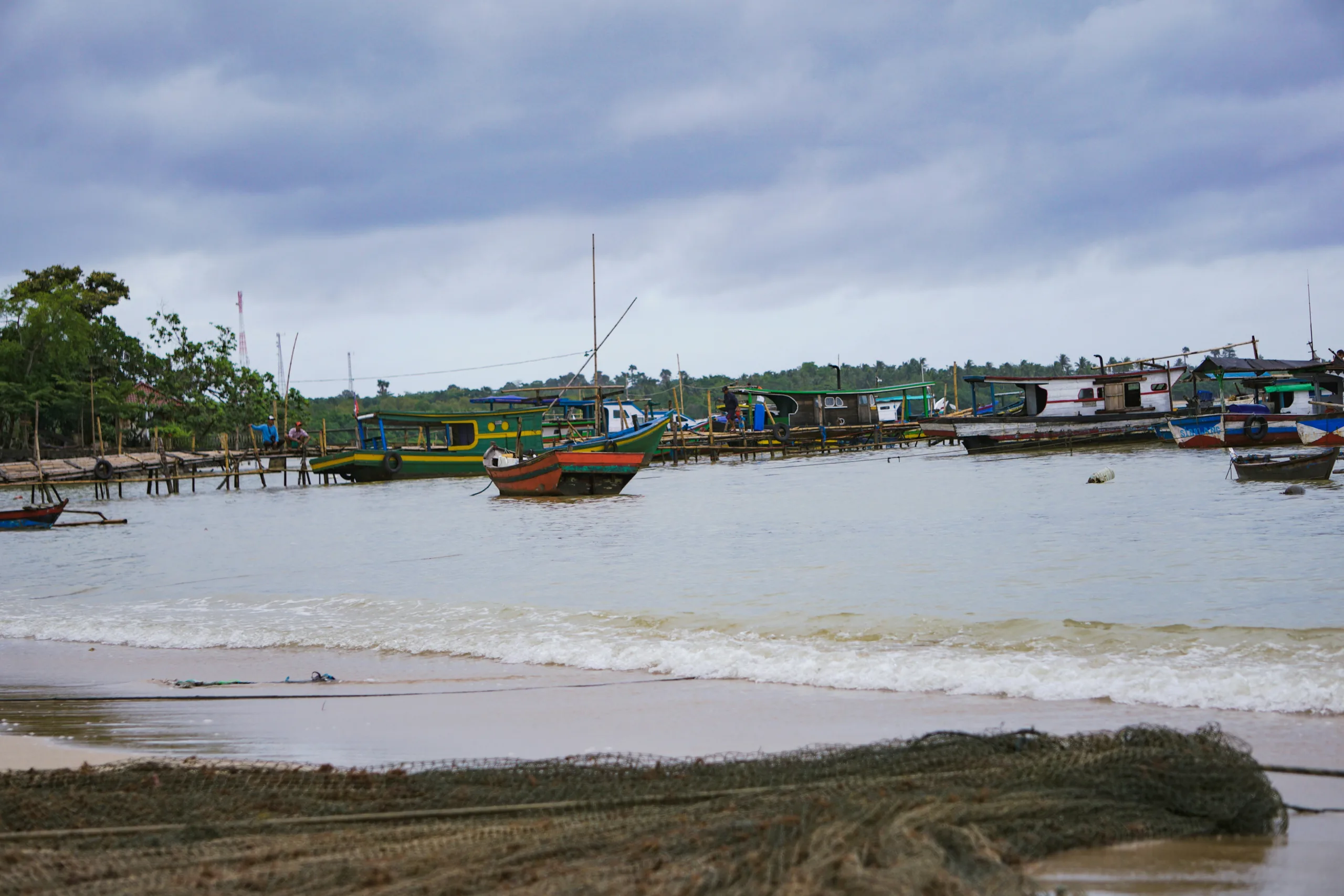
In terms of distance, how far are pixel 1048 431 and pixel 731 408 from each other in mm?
14437

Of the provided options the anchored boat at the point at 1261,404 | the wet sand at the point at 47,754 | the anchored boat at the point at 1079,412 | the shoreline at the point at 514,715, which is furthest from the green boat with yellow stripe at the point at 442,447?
the wet sand at the point at 47,754

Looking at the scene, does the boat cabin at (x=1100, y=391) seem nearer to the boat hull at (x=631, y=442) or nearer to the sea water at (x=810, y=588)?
the boat hull at (x=631, y=442)

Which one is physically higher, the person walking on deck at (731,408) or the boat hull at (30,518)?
the person walking on deck at (731,408)

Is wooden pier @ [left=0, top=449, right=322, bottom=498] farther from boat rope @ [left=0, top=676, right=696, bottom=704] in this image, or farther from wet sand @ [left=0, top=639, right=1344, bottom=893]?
wet sand @ [left=0, top=639, right=1344, bottom=893]

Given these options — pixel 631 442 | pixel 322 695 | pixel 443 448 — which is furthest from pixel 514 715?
pixel 443 448

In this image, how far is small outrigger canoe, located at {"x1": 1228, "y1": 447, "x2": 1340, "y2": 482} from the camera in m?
19.1

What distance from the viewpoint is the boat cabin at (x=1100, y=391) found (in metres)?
36.7

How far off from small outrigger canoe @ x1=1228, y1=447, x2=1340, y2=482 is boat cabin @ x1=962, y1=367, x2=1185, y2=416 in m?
16.0

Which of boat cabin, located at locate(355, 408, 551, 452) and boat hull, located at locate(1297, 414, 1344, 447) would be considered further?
boat cabin, located at locate(355, 408, 551, 452)

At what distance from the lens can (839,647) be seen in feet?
23.9

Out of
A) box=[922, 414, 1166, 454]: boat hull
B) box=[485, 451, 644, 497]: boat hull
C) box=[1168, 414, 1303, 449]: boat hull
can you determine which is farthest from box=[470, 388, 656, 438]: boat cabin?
box=[1168, 414, 1303, 449]: boat hull

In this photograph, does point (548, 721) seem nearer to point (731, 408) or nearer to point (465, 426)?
point (465, 426)

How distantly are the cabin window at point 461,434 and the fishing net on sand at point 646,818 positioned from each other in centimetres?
3324

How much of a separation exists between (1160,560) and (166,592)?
11252 millimetres
